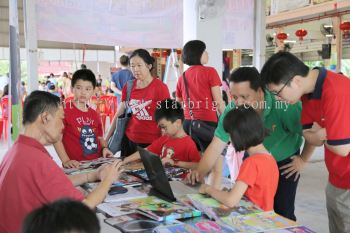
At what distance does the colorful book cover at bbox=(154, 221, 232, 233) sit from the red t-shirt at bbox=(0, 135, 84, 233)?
0.32 metres

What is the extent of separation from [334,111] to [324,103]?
6cm

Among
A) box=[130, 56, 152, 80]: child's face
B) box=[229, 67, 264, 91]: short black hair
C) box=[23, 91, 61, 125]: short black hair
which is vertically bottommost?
box=[23, 91, 61, 125]: short black hair

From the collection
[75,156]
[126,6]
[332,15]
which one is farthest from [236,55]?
[75,156]

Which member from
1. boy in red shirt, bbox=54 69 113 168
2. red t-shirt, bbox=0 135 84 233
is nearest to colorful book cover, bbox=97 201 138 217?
red t-shirt, bbox=0 135 84 233

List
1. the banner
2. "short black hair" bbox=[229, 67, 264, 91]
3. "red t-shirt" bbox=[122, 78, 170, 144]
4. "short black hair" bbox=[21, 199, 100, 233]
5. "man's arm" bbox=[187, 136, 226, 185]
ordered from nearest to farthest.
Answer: "short black hair" bbox=[21, 199, 100, 233], "short black hair" bbox=[229, 67, 264, 91], "man's arm" bbox=[187, 136, 226, 185], "red t-shirt" bbox=[122, 78, 170, 144], the banner

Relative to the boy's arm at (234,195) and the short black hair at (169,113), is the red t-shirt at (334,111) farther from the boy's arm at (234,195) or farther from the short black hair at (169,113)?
the short black hair at (169,113)

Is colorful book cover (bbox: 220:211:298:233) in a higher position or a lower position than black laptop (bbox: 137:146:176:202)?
lower

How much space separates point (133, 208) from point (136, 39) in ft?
7.63

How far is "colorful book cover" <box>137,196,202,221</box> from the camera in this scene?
1.51 m

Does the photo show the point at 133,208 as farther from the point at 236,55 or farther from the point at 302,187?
the point at 236,55

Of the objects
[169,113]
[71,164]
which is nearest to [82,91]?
[71,164]

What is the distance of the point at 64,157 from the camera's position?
2.52 m

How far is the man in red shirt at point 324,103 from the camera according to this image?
5.08ft

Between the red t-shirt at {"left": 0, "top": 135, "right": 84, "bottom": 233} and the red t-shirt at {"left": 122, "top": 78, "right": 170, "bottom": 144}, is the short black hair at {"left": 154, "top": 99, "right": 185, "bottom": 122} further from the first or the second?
the red t-shirt at {"left": 0, "top": 135, "right": 84, "bottom": 233}
